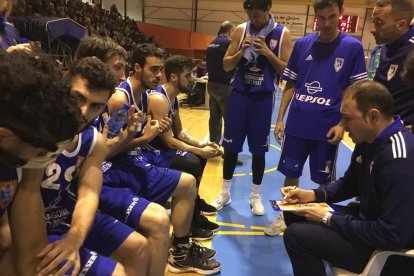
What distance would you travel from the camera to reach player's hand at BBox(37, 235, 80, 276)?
3.67 feet

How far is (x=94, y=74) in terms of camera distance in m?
1.62

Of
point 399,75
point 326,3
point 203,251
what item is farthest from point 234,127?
point 399,75

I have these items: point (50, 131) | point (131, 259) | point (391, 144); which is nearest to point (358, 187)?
point (391, 144)

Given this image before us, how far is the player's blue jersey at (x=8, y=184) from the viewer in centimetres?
109

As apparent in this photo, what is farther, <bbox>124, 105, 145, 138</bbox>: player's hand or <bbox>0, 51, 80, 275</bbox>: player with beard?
<bbox>124, 105, 145, 138</bbox>: player's hand

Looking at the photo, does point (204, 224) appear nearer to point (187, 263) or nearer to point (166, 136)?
point (187, 263)

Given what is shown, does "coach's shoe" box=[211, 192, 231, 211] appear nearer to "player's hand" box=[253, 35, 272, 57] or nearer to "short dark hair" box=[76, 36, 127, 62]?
"player's hand" box=[253, 35, 272, 57]

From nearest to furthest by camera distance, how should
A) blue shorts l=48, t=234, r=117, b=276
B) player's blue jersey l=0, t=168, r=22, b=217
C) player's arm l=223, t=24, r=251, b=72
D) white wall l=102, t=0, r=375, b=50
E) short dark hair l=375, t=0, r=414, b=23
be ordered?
player's blue jersey l=0, t=168, r=22, b=217 < blue shorts l=48, t=234, r=117, b=276 < short dark hair l=375, t=0, r=414, b=23 < player's arm l=223, t=24, r=251, b=72 < white wall l=102, t=0, r=375, b=50

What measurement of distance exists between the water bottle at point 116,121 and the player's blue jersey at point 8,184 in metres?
0.91

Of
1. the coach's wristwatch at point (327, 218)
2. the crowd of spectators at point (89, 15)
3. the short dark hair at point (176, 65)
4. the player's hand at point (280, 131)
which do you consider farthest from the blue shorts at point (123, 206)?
the crowd of spectators at point (89, 15)

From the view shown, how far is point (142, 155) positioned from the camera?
2.49 m

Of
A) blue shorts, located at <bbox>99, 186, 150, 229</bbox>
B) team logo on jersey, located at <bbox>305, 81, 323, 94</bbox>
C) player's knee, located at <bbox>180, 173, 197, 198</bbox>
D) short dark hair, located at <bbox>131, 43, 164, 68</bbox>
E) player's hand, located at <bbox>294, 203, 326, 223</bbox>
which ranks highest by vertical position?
short dark hair, located at <bbox>131, 43, 164, 68</bbox>

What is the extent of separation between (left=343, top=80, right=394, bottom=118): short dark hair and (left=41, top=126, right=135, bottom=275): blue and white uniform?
1.18 m

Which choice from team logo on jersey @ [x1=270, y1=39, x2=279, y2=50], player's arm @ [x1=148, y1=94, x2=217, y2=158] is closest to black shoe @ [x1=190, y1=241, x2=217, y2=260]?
player's arm @ [x1=148, y1=94, x2=217, y2=158]
